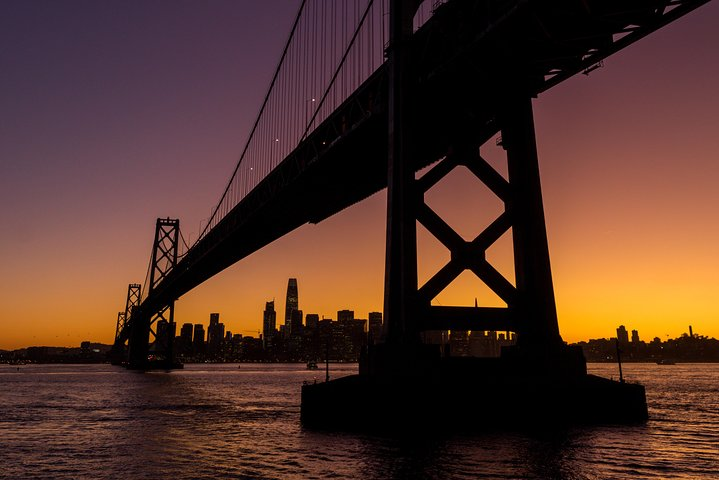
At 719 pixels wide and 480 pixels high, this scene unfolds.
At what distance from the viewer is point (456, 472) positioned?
41.7 ft

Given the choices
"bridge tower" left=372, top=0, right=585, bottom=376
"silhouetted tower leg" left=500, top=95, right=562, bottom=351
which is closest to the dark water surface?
"bridge tower" left=372, top=0, right=585, bottom=376

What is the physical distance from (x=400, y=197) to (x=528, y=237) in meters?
3.86

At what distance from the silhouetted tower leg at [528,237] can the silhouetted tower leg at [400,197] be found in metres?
2.99

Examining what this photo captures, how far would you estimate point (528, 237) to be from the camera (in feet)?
60.2

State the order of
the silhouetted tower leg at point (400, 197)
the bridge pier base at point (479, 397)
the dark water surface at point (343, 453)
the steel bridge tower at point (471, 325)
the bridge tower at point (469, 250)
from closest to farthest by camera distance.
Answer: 1. the dark water surface at point (343, 453)
2. the bridge pier base at point (479, 397)
3. the steel bridge tower at point (471, 325)
4. the bridge tower at point (469, 250)
5. the silhouetted tower leg at point (400, 197)

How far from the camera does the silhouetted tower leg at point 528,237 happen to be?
17.8 meters

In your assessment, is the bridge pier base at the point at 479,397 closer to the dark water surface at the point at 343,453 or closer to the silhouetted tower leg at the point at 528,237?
the dark water surface at the point at 343,453

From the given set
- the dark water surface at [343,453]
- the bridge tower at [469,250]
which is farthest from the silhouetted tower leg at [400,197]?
the dark water surface at [343,453]

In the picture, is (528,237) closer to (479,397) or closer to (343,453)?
(479,397)

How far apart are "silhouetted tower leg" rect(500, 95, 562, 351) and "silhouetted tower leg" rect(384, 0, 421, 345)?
299 centimetres

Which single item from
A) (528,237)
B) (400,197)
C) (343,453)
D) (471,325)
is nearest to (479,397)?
(471,325)

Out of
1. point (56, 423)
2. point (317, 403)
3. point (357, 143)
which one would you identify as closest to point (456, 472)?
point (317, 403)

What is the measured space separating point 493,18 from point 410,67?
4.37 metres

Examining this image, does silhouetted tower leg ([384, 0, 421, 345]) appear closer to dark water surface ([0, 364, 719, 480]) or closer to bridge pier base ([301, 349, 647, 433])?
bridge pier base ([301, 349, 647, 433])
